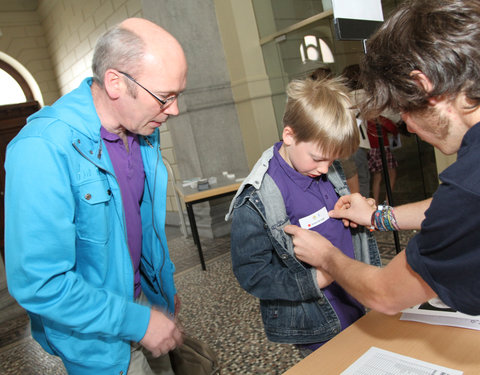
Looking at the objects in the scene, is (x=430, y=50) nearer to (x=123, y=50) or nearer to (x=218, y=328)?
(x=123, y=50)

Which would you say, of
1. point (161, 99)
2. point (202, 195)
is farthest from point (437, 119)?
point (202, 195)

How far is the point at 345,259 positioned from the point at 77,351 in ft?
2.71

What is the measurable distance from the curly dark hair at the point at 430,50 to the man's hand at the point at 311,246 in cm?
45

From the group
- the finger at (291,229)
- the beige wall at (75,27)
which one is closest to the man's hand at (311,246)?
the finger at (291,229)

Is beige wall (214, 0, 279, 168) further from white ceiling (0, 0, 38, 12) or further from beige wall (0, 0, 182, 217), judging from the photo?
white ceiling (0, 0, 38, 12)

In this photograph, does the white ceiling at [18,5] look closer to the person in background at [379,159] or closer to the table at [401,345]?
the person in background at [379,159]

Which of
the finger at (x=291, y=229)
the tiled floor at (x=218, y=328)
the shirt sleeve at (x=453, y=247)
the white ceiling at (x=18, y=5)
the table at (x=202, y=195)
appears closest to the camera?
the shirt sleeve at (x=453, y=247)

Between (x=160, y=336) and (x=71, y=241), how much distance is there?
39 centimetres

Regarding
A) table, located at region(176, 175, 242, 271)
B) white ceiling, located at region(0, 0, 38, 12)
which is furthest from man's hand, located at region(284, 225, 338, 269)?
white ceiling, located at region(0, 0, 38, 12)

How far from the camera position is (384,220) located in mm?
1329

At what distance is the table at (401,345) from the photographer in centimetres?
86

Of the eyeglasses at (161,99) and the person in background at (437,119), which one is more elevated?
the eyeglasses at (161,99)

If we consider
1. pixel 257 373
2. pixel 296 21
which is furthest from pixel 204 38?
pixel 257 373

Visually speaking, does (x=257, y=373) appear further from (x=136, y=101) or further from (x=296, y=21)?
(x=296, y=21)
